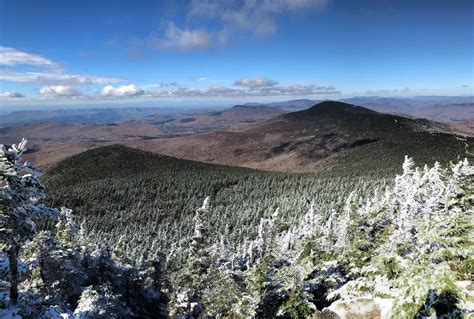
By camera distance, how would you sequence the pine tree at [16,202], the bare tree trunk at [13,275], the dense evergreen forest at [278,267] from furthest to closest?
the bare tree trunk at [13,275], the pine tree at [16,202], the dense evergreen forest at [278,267]

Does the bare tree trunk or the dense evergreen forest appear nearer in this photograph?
the dense evergreen forest

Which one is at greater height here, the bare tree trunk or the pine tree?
the pine tree

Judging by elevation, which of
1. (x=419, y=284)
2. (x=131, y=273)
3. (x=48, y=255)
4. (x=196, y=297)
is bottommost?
(x=131, y=273)

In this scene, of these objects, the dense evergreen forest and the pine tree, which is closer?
the dense evergreen forest

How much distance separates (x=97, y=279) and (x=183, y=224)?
121 metres

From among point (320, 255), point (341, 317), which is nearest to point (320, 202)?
point (320, 255)

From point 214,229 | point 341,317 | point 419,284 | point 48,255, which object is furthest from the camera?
point 214,229

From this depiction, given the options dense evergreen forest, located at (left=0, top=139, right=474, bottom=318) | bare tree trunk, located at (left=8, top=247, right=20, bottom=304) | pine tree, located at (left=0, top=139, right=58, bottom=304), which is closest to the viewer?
dense evergreen forest, located at (left=0, top=139, right=474, bottom=318)

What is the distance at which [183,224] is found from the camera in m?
170

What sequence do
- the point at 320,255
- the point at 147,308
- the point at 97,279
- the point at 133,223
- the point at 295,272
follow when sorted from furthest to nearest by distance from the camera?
the point at 133,223 → the point at 147,308 → the point at 97,279 → the point at 320,255 → the point at 295,272

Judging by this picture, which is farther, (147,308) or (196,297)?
(147,308)

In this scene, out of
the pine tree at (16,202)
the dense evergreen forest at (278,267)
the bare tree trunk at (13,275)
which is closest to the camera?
the dense evergreen forest at (278,267)

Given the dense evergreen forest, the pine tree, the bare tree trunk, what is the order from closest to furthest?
1. the dense evergreen forest
2. the pine tree
3. the bare tree trunk

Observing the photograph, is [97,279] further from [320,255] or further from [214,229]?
[214,229]
